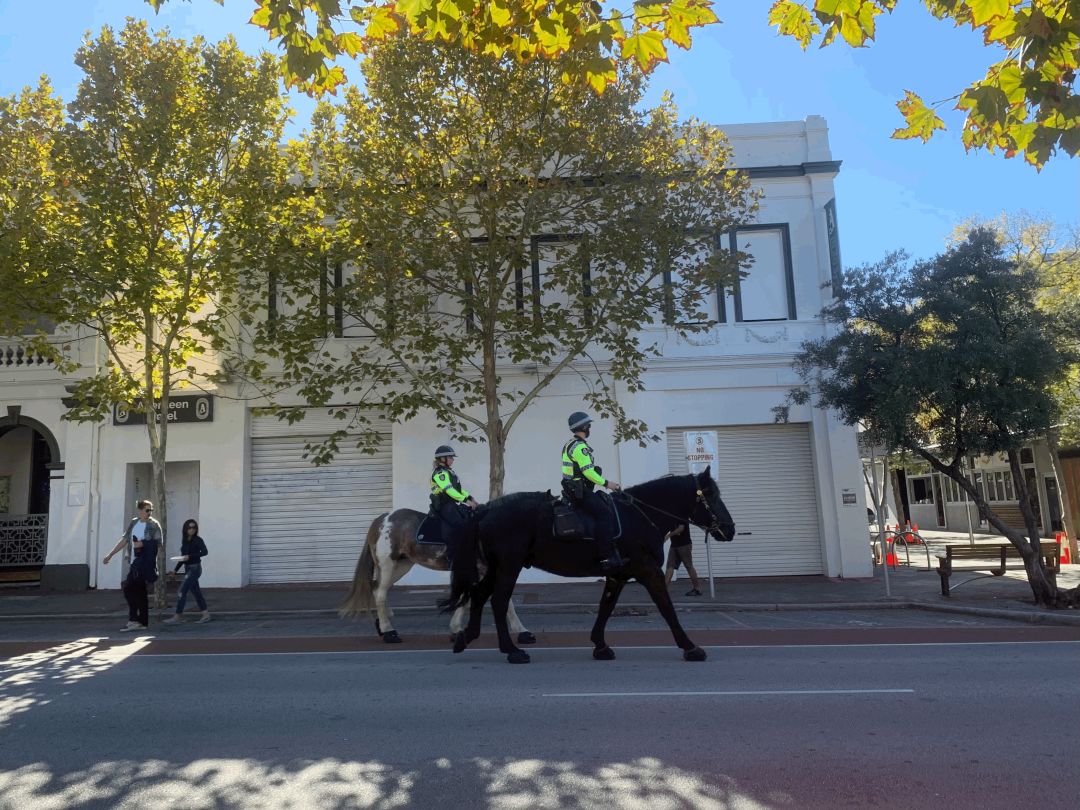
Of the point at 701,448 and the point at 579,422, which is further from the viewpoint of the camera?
the point at 701,448

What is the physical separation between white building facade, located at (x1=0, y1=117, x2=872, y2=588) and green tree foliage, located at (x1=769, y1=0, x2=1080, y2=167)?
12.1 meters

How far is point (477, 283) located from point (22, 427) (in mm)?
13565

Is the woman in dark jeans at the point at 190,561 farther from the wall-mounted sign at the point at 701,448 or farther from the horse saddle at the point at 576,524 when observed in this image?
the wall-mounted sign at the point at 701,448

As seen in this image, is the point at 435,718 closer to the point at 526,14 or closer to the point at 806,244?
the point at 526,14

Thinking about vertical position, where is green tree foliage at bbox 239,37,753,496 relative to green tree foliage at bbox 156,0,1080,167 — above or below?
above

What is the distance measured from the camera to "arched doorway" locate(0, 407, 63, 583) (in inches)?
736

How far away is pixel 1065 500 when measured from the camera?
21.3 metres

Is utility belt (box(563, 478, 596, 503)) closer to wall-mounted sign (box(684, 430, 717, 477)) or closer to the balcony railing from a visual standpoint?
wall-mounted sign (box(684, 430, 717, 477))

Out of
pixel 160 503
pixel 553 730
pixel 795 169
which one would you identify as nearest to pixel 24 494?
pixel 160 503

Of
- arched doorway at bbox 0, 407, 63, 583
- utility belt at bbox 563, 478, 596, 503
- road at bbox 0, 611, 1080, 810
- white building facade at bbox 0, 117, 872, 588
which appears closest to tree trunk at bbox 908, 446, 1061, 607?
road at bbox 0, 611, 1080, 810

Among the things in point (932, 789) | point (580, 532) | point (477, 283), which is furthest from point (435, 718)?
point (477, 283)

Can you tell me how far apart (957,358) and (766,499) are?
651 cm

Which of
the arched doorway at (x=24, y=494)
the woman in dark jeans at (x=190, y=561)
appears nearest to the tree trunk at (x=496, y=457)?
the woman in dark jeans at (x=190, y=561)

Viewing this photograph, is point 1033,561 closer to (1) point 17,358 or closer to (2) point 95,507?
(2) point 95,507
